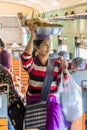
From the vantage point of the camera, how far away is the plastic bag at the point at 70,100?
9.97ft

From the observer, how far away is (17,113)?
3.18 metres

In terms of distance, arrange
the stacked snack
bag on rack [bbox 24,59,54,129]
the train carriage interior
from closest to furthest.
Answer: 1. bag on rack [bbox 24,59,54,129]
2. the stacked snack
3. the train carriage interior

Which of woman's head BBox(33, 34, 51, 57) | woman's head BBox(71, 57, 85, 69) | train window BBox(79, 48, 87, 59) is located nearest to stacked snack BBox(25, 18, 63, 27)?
woman's head BBox(33, 34, 51, 57)

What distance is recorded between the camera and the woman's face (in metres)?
3.09

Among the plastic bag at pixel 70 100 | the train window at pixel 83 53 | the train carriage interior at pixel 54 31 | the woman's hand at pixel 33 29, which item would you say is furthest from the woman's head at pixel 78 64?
the train window at pixel 83 53

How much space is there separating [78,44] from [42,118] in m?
7.25

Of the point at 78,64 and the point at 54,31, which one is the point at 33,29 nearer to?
the point at 54,31

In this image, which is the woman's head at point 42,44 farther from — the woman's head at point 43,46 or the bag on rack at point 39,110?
the bag on rack at point 39,110

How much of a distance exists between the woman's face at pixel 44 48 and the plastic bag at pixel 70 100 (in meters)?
0.30

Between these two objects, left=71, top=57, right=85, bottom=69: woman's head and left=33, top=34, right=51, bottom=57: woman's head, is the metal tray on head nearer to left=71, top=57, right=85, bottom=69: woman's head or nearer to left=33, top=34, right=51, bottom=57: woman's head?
left=33, top=34, right=51, bottom=57: woman's head

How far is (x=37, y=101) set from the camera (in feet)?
10.0

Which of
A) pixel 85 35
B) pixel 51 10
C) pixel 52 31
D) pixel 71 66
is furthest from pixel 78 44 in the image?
pixel 52 31

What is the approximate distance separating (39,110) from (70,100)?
0.99 feet

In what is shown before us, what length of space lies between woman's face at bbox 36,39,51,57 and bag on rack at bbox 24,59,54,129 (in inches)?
6.4
